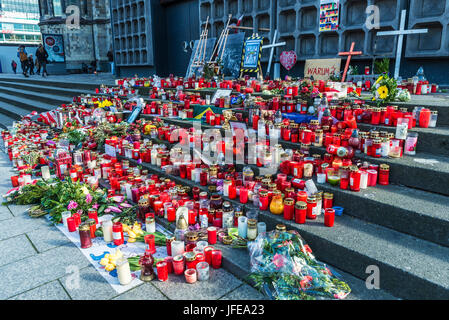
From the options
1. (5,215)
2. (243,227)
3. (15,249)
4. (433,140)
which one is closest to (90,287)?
(15,249)

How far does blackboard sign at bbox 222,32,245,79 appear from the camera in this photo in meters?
7.48

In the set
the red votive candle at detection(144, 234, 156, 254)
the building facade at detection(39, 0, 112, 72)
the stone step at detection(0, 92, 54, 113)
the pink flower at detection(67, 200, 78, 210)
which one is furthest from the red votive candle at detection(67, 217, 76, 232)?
the building facade at detection(39, 0, 112, 72)

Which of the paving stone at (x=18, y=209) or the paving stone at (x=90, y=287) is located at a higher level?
the paving stone at (x=18, y=209)

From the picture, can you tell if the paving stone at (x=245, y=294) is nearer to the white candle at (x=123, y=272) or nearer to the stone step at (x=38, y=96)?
the white candle at (x=123, y=272)

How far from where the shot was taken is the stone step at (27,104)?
9555mm

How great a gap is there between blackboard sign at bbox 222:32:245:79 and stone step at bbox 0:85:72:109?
4.95m

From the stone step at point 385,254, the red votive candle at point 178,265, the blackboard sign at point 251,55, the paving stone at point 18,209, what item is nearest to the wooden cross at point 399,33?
the blackboard sign at point 251,55

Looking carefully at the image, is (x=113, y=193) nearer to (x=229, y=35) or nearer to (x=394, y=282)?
(x=394, y=282)

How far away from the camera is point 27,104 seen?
407 inches

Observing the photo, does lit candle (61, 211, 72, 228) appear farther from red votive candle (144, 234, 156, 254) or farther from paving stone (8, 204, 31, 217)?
red votive candle (144, 234, 156, 254)

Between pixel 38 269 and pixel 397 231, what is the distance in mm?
3078

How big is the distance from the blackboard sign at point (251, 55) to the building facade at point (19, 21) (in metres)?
49.9

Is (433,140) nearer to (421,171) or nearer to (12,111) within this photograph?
(421,171)
